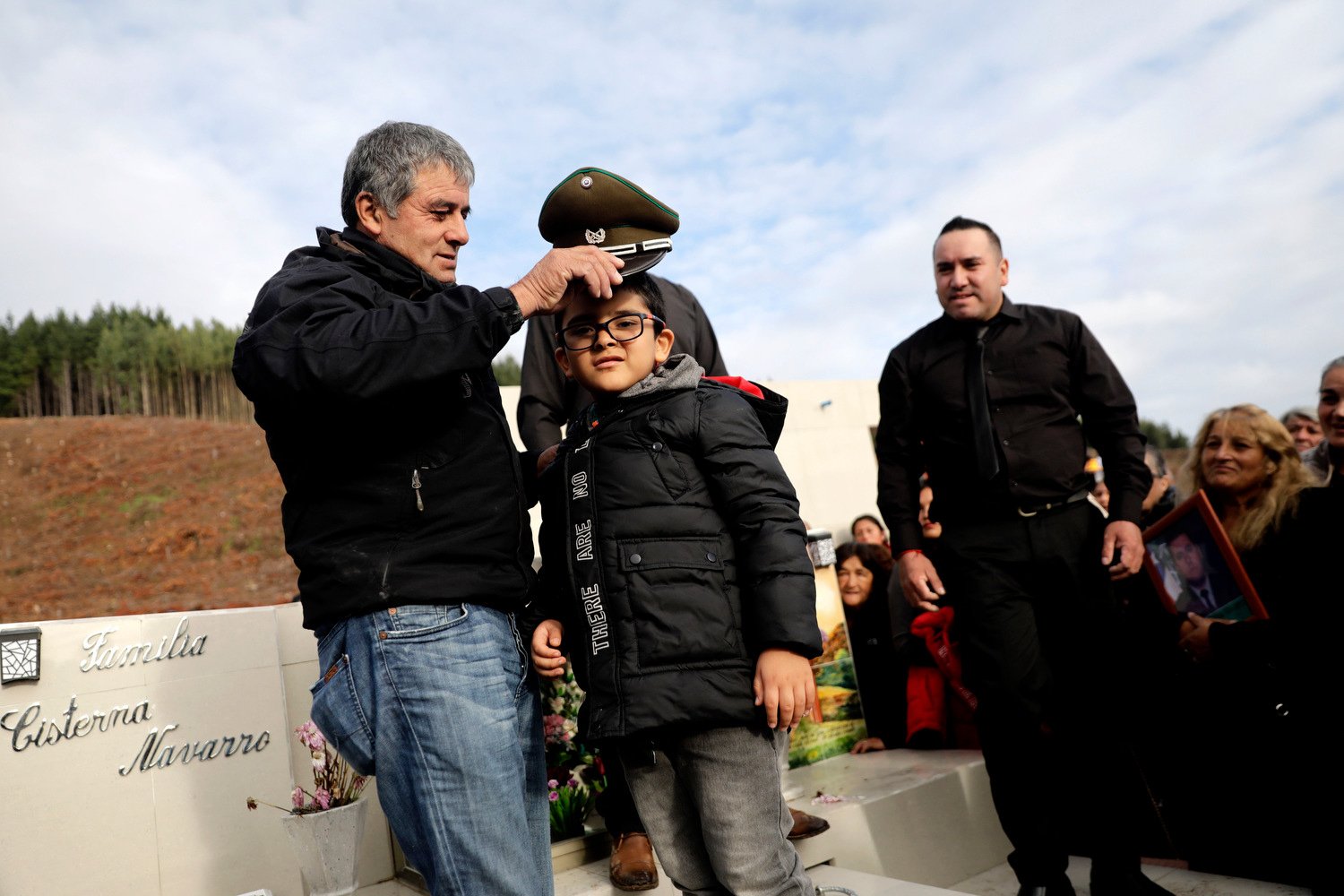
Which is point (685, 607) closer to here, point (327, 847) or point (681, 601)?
point (681, 601)

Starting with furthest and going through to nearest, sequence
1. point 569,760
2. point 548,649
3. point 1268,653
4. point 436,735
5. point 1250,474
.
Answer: point 569,760
point 1250,474
point 1268,653
point 548,649
point 436,735

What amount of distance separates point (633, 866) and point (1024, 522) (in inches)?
70.1

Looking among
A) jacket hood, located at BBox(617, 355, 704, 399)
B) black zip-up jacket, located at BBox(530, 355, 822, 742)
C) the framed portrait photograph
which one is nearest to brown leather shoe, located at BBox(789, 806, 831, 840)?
the framed portrait photograph

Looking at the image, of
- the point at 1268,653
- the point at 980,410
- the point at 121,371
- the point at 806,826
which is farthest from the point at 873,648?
the point at 121,371

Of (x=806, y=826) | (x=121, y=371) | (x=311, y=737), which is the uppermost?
(x=121, y=371)

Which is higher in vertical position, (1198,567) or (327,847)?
(1198,567)

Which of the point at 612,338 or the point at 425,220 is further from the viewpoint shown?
the point at 612,338

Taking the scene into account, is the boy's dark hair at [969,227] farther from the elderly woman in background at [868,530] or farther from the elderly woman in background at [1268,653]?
the elderly woman in background at [868,530]

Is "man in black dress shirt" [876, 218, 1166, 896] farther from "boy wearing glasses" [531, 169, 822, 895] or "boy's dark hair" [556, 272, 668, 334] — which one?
"boy's dark hair" [556, 272, 668, 334]

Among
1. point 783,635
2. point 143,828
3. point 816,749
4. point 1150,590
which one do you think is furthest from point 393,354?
point 816,749

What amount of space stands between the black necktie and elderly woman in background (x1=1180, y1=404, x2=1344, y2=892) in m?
0.88

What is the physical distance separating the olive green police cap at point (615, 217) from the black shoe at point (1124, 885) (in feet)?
8.12

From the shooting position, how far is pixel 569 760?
3.88 metres

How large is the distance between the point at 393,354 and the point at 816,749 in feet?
13.7
